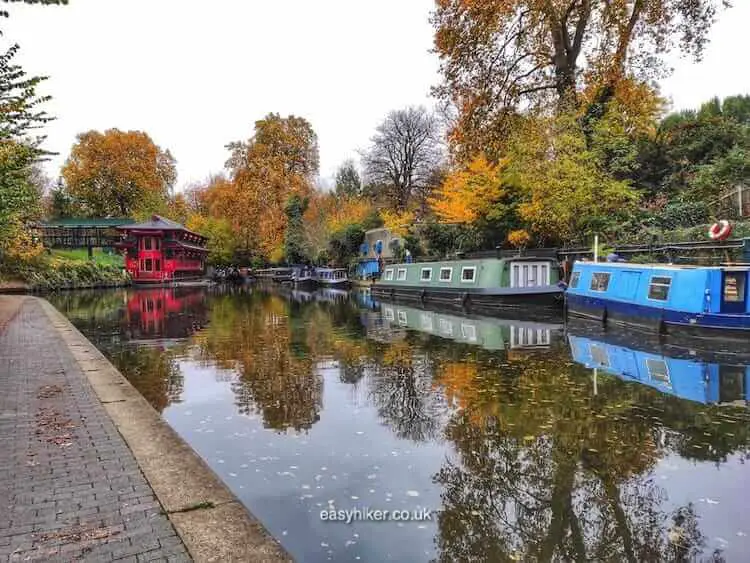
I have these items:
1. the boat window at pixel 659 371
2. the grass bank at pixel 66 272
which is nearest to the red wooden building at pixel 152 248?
the grass bank at pixel 66 272

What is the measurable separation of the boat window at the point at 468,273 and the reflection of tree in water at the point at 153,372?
45.2ft

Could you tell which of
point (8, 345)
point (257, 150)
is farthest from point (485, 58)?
point (257, 150)

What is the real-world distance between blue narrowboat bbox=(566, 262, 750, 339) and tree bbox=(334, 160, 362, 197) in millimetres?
48778

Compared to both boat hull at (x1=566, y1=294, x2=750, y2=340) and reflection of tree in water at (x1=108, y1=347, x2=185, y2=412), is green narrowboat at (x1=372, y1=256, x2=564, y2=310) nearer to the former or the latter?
boat hull at (x1=566, y1=294, x2=750, y2=340)

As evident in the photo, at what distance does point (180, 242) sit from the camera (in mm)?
53156

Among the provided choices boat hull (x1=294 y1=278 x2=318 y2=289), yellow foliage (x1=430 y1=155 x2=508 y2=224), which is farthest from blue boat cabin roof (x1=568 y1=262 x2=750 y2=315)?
boat hull (x1=294 y1=278 x2=318 y2=289)

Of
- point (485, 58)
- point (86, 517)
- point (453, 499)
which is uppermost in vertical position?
point (485, 58)

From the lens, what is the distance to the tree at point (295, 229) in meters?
51.7

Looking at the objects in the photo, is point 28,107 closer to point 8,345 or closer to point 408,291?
point 8,345

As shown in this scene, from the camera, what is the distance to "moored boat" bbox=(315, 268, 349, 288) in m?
44.4

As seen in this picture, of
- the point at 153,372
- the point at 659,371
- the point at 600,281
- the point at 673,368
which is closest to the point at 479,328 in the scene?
the point at 600,281

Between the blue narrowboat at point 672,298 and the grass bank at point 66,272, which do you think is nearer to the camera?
the blue narrowboat at point 672,298

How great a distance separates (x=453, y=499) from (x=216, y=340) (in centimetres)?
1166

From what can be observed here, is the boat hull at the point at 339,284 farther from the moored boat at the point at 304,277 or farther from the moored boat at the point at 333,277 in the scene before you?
the moored boat at the point at 304,277
